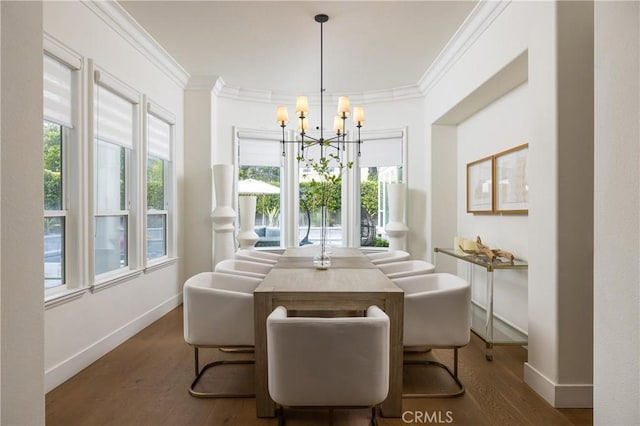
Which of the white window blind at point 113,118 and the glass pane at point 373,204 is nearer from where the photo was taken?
the white window blind at point 113,118

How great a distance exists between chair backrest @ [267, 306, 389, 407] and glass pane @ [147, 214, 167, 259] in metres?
2.96

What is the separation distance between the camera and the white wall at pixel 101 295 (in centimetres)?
260

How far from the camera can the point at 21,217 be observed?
1104 mm

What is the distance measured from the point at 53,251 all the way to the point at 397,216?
12.5 feet

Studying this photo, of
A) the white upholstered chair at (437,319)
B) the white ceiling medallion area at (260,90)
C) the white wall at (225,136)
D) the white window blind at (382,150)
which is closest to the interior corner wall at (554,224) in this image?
the white upholstered chair at (437,319)

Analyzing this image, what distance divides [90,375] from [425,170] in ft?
14.4

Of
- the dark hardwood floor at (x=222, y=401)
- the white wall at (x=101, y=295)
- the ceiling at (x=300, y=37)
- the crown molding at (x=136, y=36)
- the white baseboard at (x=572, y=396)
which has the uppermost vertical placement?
the ceiling at (x=300, y=37)

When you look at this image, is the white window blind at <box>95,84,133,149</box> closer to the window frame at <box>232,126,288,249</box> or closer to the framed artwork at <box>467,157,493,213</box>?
the window frame at <box>232,126,288,249</box>

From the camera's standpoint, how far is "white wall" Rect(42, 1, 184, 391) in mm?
2596

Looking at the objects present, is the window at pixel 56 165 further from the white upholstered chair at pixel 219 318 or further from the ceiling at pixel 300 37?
the white upholstered chair at pixel 219 318

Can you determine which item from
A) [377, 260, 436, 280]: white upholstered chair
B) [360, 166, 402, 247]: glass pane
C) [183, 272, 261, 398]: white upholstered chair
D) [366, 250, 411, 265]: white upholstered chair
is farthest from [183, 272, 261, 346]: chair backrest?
[360, 166, 402, 247]: glass pane

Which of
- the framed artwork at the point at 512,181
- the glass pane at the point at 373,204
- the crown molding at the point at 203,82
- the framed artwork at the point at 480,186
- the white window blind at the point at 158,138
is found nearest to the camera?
the framed artwork at the point at 512,181

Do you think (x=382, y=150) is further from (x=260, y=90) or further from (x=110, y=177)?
(x=110, y=177)

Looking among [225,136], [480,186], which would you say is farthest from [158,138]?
[480,186]
